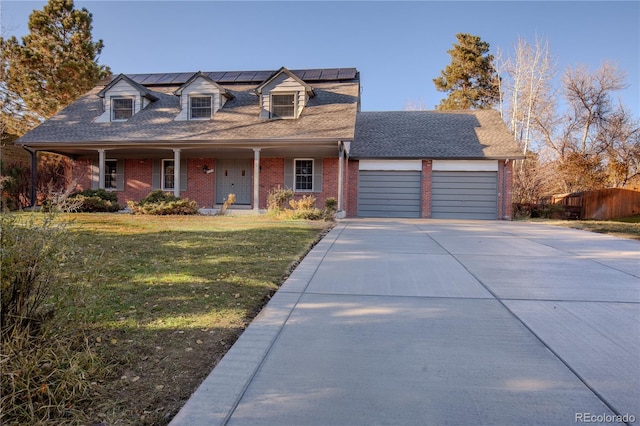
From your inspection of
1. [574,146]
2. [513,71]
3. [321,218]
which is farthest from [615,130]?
[321,218]

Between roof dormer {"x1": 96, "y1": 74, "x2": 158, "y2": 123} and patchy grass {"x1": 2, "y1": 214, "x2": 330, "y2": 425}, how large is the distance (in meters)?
13.3

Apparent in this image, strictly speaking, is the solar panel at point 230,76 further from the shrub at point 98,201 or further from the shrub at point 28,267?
the shrub at point 28,267

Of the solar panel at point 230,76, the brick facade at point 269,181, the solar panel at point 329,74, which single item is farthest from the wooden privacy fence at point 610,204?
the solar panel at point 230,76

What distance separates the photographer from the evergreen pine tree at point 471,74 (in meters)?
31.5

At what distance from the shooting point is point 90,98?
1995 centimetres

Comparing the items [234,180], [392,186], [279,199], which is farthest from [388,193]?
[234,180]

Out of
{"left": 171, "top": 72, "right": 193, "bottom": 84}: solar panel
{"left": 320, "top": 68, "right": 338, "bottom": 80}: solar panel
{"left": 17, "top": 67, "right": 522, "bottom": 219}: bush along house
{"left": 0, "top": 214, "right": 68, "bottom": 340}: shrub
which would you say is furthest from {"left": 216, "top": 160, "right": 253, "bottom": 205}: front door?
{"left": 0, "top": 214, "right": 68, "bottom": 340}: shrub

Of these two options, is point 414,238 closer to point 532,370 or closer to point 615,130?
point 532,370

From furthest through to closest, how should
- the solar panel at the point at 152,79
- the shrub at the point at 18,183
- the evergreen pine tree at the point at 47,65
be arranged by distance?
1. the evergreen pine tree at the point at 47,65
2. the solar panel at the point at 152,79
3. the shrub at the point at 18,183

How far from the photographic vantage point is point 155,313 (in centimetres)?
365

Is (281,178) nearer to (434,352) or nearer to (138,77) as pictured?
(138,77)

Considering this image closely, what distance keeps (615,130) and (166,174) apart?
1089 inches

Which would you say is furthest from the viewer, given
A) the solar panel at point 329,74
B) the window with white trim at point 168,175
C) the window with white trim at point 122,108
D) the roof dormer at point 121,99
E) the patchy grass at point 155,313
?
the solar panel at point 329,74

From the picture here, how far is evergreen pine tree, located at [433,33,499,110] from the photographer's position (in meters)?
31.5
